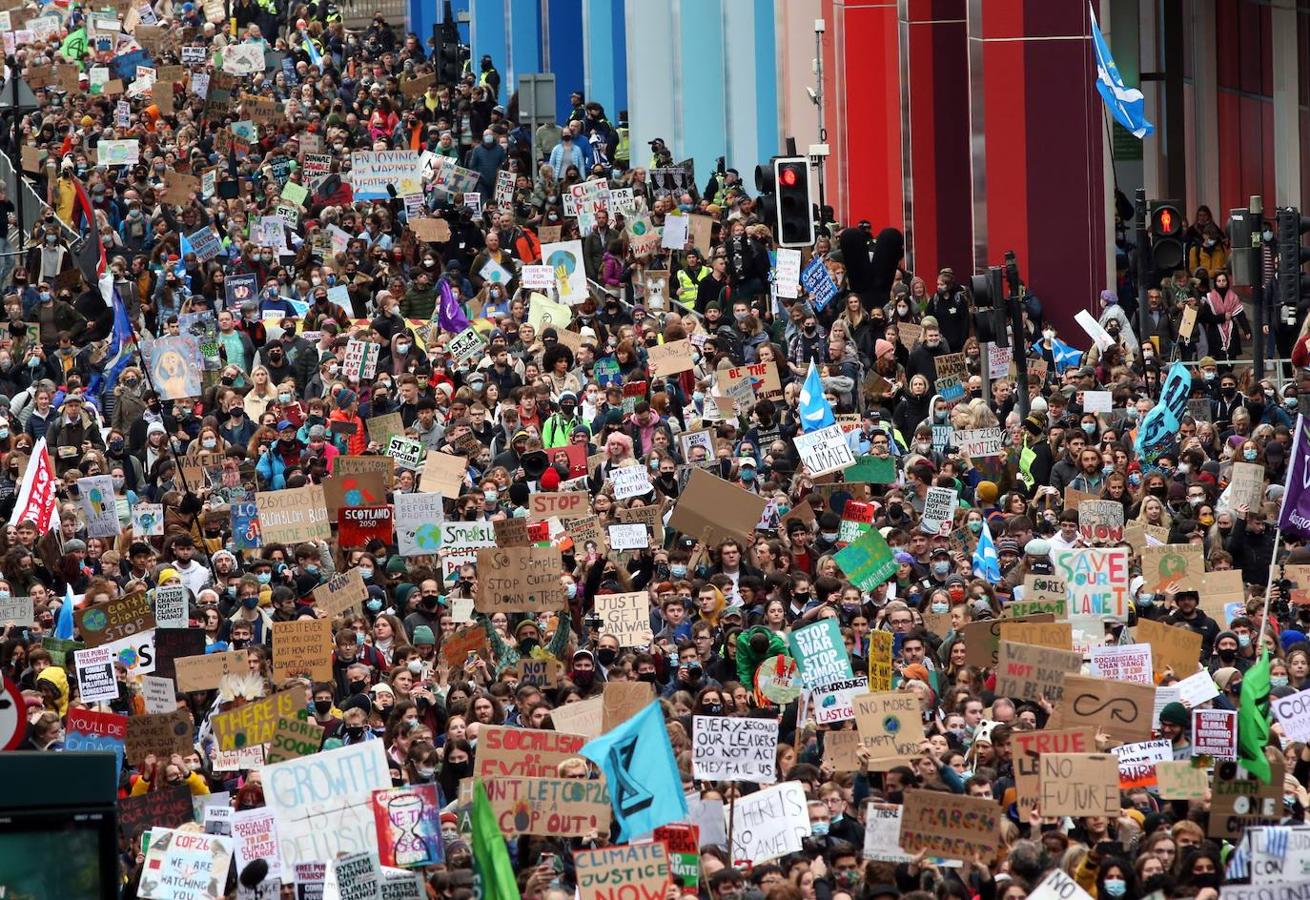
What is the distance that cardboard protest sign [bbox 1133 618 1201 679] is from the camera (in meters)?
17.9

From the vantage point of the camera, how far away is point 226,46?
4178 cm

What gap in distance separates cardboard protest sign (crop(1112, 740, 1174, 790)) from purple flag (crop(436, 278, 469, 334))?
41.4 feet

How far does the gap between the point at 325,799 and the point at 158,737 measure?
2.32 metres

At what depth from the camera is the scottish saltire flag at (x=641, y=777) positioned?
1455 cm

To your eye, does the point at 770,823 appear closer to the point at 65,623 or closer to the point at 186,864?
the point at 186,864

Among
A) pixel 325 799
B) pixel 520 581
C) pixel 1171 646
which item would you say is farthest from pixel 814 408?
pixel 325 799

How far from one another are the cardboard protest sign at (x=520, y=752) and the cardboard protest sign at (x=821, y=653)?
247 cm

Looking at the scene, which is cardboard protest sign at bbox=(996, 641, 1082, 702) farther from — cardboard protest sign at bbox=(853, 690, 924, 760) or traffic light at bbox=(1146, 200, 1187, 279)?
traffic light at bbox=(1146, 200, 1187, 279)

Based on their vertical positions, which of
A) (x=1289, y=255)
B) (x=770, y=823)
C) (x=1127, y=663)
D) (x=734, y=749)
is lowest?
(x=770, y=823)

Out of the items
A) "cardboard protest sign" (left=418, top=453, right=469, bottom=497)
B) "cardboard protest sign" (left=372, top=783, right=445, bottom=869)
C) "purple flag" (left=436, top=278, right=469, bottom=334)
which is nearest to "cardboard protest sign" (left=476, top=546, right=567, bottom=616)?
"cardboard protest sign" (left=418, top=453, right=469, bottom=497)

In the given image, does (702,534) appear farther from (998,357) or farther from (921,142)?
(921,142)

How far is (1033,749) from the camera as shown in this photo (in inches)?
607

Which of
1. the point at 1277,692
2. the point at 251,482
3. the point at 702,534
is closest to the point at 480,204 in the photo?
the point at 251,482

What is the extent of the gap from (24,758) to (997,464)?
14.6 meters
